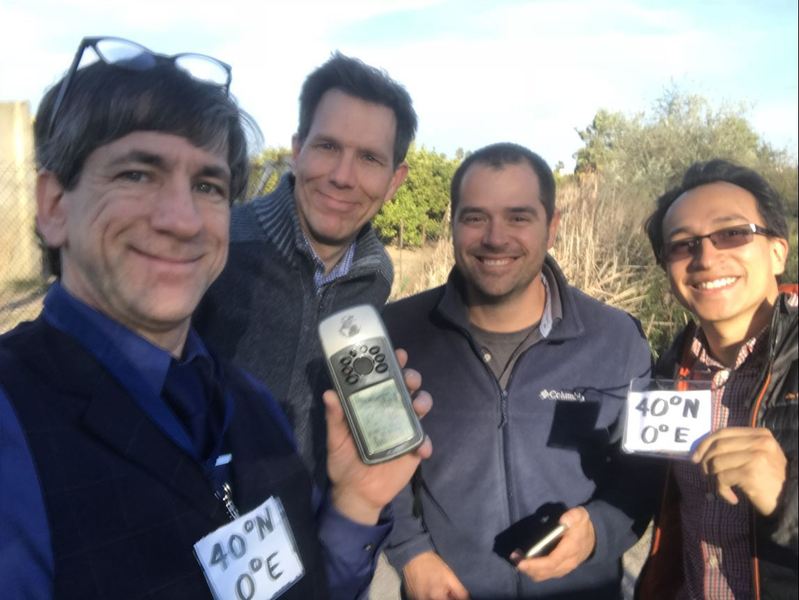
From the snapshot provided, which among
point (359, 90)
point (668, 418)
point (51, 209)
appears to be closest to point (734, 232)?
point (668, 418)

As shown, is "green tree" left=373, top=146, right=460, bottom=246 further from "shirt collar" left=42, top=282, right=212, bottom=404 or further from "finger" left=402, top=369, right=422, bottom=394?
"shirt collar" left=42, top=282, right=212, bottom=404

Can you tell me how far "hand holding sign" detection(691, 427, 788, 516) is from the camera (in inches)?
76.0

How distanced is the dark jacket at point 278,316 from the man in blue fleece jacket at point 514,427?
1.35 feet

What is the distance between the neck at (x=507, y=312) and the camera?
3.02 metres

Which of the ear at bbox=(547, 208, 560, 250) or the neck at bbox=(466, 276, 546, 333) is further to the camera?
the ear at bbox=(547, 208, 560, 250)

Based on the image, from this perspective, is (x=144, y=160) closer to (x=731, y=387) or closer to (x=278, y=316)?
(x=278, y=316)

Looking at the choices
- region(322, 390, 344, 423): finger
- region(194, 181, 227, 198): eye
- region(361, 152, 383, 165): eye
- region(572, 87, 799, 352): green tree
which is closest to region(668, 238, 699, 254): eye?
region(361, 152, 383, 165): eye

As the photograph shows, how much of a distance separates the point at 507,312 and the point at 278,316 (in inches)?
37.3

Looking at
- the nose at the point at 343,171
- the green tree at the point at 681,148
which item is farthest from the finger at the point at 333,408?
the green tree at the point at 681,148

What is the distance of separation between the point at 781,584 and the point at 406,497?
1324mm

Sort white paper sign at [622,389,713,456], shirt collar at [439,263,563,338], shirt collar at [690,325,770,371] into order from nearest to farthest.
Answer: white paper sign at [622,389,713,456], shirt collar at [690,325,770,371], shirt collar at [439,263,563,338]

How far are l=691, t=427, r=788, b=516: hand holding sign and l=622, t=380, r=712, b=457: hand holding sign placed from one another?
0.18 meters

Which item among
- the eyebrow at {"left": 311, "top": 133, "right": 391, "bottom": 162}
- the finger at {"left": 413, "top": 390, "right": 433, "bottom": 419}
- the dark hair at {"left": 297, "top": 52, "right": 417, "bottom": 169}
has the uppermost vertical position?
the dark hair at {"left": 297, "top": 52, "right": 417, "bottom": 169}

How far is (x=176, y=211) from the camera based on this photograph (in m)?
1.72
